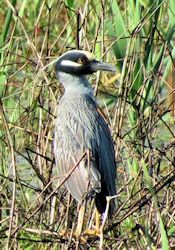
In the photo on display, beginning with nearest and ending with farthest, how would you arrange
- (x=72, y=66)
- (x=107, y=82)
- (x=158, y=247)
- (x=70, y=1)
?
(x=158, y=247) → (x=72, y=66) → (x=70, y=1) → (x=107, y=82)

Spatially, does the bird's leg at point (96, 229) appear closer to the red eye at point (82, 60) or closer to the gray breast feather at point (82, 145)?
the gray breast feather at point (82, 145)

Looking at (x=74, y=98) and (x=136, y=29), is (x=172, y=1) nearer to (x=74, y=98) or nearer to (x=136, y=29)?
(x=136, y=29)

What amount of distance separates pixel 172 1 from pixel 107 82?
7.18ft

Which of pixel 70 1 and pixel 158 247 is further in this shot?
pixel 70 1

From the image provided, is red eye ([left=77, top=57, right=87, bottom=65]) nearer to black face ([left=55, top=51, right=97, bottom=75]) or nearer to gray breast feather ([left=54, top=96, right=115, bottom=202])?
black face ([left=55, top=51, right=97, bottom=75])

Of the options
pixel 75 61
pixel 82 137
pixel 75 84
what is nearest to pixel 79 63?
pixel 75 61

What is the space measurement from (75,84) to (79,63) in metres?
0.13

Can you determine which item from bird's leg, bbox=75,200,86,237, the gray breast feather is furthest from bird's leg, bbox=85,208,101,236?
the gray breast feather

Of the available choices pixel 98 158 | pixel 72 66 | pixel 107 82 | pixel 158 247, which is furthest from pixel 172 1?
pixel 107 82

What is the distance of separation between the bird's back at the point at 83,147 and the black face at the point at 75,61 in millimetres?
114

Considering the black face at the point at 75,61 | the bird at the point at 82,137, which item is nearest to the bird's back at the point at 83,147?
the bird at the point at 82,137

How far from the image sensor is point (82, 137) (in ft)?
12.6

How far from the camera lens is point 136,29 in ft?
12.8

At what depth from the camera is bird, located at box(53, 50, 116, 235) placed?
3.76 metres
